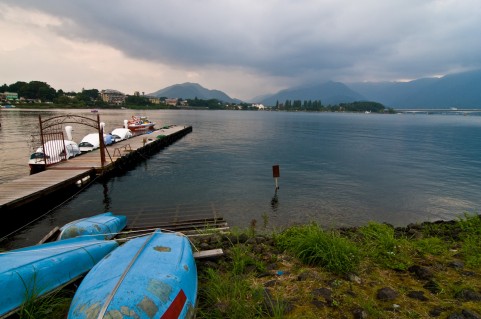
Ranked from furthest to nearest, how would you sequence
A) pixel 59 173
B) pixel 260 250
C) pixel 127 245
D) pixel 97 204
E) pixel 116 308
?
pixel 59 173, pixel 97 204, pixel 260 250, pixel 127 245, pixel 116 308

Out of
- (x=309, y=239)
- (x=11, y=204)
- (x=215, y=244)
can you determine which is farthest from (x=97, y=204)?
(x=309, y=239)

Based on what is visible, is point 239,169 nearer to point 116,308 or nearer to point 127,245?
point 127,245

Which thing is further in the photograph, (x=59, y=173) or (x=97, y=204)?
(x=59, y=173)

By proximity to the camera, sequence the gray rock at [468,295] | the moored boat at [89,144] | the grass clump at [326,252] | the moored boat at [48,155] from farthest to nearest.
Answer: the moored boat at [89,144] → the moored boat at [48,155] → the grass clump at [326,252] → the gray rock at [468,295]

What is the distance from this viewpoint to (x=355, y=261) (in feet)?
20.5

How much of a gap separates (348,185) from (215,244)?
16.4 meters

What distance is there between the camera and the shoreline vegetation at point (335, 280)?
183 inches

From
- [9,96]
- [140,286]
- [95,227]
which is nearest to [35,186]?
[95,227]

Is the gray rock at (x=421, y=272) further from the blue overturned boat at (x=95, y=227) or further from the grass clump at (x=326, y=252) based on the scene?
the blue overturned boat at (x=95, y=227)

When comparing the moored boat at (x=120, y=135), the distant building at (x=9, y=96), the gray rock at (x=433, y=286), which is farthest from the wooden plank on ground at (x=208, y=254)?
the distant building at (x=9, y=96)

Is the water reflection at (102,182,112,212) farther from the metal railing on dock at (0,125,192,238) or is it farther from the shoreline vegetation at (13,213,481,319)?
the shoreline vegetation at (13,213,481,319)

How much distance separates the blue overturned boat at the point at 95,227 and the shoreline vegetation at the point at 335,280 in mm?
3764

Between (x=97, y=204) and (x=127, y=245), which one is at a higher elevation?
(x=127, y=245)

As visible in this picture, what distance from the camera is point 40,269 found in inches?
206
